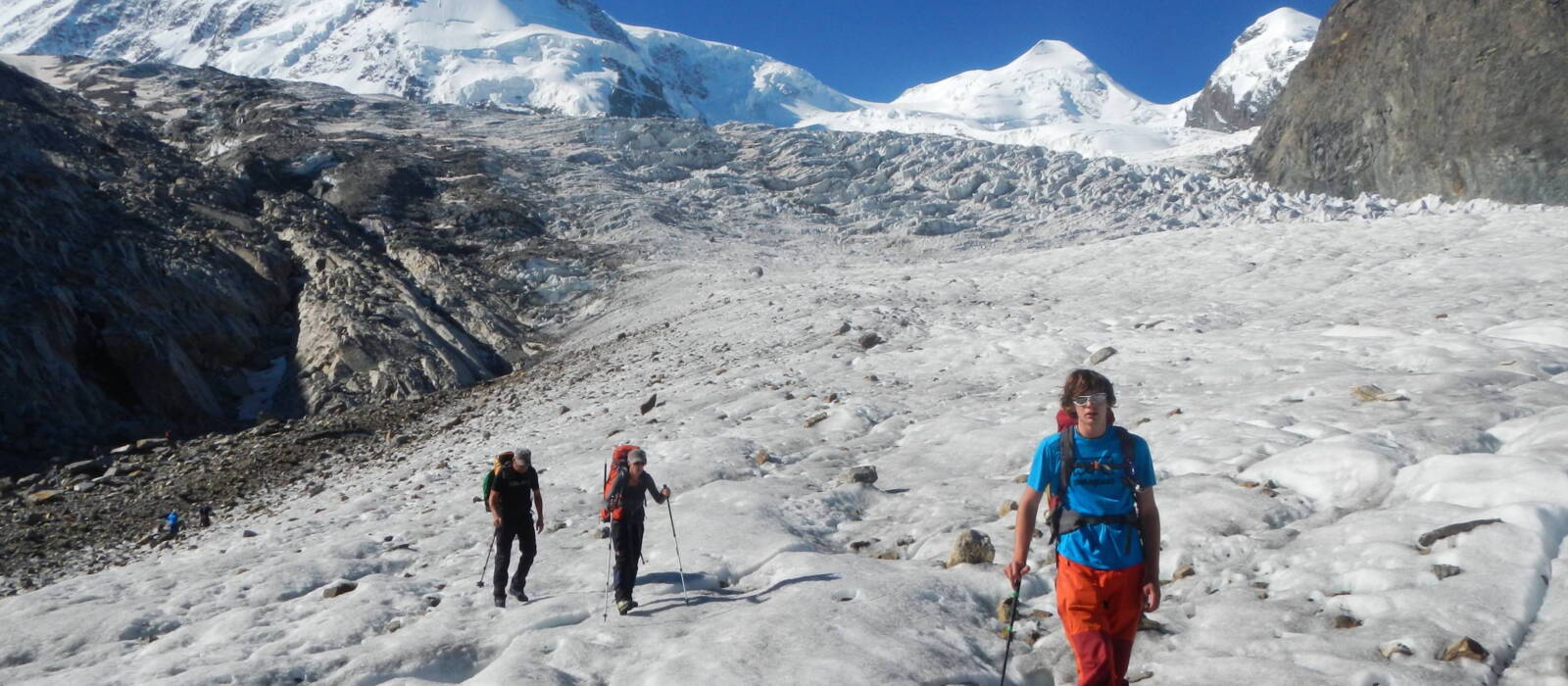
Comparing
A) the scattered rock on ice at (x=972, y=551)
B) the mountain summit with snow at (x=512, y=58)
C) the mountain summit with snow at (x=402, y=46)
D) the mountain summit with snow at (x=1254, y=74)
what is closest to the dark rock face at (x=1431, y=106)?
the scattered rock on ice at (x=972, y=551)

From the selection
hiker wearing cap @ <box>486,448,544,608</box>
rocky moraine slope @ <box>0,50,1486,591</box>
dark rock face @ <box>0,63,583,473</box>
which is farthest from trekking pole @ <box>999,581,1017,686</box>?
dark rock face @ <box>0,63,583,473</box>

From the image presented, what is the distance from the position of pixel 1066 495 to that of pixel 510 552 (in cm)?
528

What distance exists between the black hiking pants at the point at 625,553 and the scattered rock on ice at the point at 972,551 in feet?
8.40

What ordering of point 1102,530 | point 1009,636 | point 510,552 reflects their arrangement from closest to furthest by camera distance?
point 1102,530, point 1009,636, point 510,552

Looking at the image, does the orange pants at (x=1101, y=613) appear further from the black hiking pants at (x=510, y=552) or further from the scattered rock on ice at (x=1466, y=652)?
the black hiking pants at (x=510, y=552)

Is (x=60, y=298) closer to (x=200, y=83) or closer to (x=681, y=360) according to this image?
(x=681, y=360)

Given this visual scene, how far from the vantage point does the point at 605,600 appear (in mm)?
6992

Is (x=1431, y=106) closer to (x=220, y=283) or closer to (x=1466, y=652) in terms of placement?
(x=1466, y=652)

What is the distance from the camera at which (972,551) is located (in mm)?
7246

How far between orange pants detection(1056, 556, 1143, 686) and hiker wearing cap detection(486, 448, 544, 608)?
15.9ft

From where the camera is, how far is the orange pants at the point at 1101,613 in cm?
441

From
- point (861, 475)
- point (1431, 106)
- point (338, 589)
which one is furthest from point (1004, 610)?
point (1431, 106)

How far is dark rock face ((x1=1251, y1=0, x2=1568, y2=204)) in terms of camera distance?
35781 millimetres

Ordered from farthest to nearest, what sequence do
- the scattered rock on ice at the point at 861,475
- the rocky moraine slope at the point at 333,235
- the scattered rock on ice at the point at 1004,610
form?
the rocky moraine slope at the point at 333,235, the scattered rock on ice at the point at 861,475, the scattered rock on ice at the point at 1004,610
